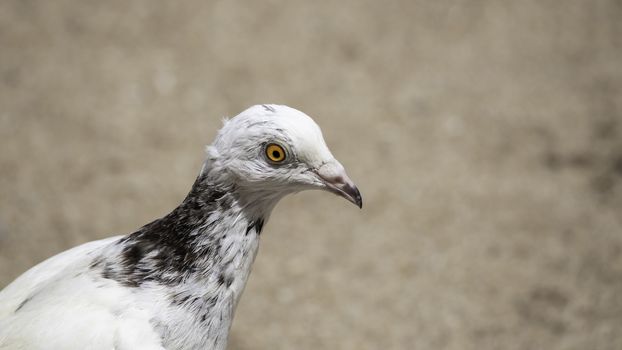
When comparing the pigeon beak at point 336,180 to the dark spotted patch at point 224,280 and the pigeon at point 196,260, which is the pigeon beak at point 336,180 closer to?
the pigeon at point 196,260

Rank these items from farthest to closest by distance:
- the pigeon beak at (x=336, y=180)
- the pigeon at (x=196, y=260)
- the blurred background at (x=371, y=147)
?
the blurred background at (x=371, y=147), the pigeon beak at (x=336, y=180), the pigeon at (x=196, y=260)

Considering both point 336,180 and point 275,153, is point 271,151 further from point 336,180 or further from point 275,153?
point 336,180

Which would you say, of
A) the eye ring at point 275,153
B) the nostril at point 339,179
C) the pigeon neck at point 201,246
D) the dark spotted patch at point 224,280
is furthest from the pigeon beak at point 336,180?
the dark spotted patch at point 224,280

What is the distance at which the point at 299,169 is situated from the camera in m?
2.68

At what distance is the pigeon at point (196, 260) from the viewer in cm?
257

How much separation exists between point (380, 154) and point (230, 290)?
3797mm

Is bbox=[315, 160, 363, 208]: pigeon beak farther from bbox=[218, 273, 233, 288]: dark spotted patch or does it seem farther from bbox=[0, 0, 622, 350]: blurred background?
bbox=[0, 0, 622, 350]: blurred background

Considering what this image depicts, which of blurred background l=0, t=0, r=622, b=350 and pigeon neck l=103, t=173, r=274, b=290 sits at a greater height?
blurred background l=0, t=0, r=622, b=350

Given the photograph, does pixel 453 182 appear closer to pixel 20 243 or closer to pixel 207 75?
pixel 207 75

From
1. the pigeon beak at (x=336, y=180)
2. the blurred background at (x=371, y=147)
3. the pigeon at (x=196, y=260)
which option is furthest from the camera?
the blurred background at (x=371, y=147)

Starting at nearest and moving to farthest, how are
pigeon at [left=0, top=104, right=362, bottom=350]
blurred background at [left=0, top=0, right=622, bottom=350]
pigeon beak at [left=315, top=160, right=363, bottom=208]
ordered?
pigeon at [left=0, top=104, right=362, bottom=350] → pigeon beak at [left=315, top=160, right=363, bottom=208] → blurred background at [left=0, top=0, right=622, bottom=350]

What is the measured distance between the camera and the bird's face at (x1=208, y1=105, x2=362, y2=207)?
2.58 m

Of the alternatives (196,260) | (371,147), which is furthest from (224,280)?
(371,147)

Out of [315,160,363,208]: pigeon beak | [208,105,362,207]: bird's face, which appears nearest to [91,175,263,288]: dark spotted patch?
[208,105,362,207]: bird's face
